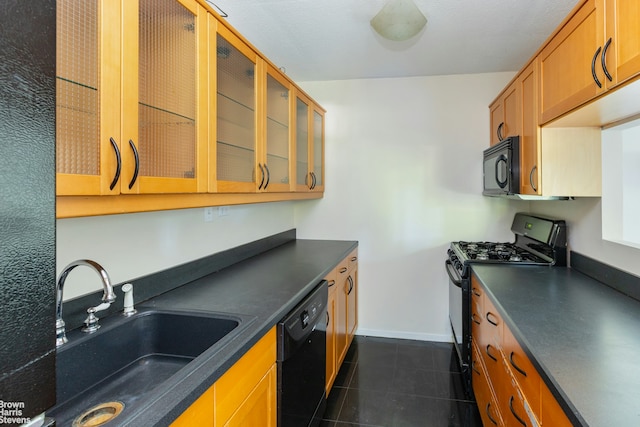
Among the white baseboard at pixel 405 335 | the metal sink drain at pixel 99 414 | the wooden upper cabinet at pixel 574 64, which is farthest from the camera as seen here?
the white baseboard at pixel 405 335

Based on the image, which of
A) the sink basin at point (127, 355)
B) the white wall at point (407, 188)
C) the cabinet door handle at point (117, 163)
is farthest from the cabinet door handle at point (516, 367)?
the white wall at point (407, 188)

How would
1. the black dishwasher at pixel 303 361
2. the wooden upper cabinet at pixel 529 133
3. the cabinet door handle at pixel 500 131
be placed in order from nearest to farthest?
the black dishwasher at pixel 303 361 → the wooden upper cabinet at pixel 529 133 → the cabinet door handle at pixel 500 131

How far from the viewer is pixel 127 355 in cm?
128

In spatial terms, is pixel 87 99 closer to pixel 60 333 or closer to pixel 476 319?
pixel 60 333

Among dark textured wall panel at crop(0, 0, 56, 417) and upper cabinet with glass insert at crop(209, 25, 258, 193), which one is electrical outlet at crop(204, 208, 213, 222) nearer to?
upper cabinet with glass insert at crop(209, 25, 258, 193)

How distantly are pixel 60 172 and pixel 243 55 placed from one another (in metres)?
1.12

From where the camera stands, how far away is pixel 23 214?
414mm

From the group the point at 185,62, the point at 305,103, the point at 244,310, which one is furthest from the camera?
the point at 305,103

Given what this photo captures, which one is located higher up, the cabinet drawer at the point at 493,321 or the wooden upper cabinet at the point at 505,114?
the wooden upper cabinet at the point at 505,114

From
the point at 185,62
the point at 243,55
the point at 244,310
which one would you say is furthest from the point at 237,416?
the point at 243,55

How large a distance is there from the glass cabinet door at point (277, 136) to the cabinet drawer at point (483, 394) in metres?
1.55

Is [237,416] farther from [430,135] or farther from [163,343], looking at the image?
[430,135]

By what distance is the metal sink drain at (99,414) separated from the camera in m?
0.94

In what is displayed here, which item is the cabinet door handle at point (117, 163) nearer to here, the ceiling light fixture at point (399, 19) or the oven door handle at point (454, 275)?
the ceiling light fixture at point (399, 19)
